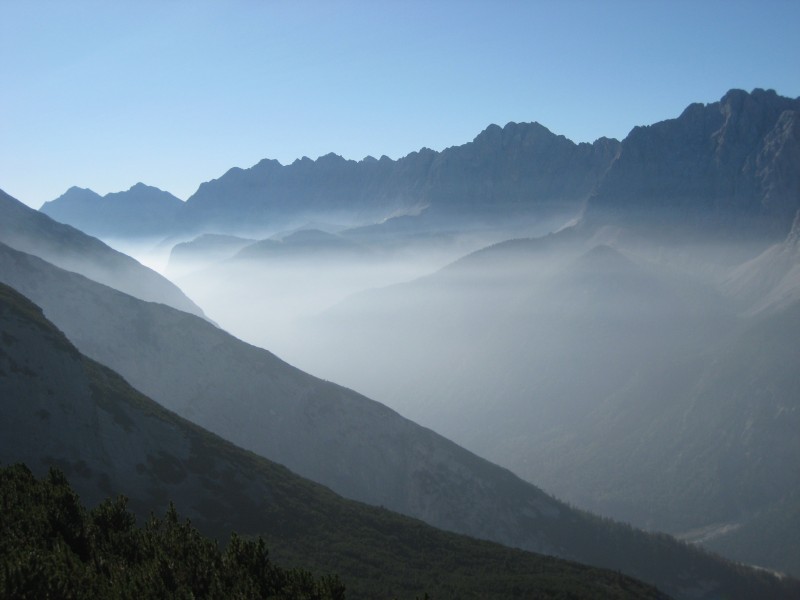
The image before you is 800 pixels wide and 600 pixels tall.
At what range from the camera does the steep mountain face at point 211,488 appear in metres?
103

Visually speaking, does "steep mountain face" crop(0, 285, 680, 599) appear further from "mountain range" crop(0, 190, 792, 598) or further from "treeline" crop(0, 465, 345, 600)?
"treeline" crop(0, 465, 345, 600)

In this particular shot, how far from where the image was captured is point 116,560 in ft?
132

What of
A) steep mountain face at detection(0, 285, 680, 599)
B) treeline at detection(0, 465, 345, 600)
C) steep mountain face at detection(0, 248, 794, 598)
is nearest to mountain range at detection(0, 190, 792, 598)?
steep mountain face at detection(0, 248, 794, 598)

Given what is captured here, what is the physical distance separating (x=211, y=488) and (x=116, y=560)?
8344 centimetres

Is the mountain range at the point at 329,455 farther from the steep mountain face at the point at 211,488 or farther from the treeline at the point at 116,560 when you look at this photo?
the treeline at the point at 116,560

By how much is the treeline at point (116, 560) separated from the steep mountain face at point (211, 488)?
52.3 meters

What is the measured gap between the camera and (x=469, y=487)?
197375mm

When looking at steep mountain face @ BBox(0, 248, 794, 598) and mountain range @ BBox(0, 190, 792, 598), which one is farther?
steep mountain face @ BBox(0, 248, 794, 598)

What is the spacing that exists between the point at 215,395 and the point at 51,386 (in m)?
87.2

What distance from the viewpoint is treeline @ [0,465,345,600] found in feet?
106

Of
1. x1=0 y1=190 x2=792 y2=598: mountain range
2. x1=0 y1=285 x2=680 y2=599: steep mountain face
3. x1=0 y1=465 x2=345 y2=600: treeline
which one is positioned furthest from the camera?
x1=0 y1=190 x2=792 y2=598: mountain range

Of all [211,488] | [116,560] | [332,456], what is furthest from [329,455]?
[116,560]

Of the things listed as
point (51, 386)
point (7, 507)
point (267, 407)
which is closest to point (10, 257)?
point (267, 407)

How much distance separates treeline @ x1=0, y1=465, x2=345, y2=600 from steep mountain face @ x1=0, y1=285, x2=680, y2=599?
52.3 m
